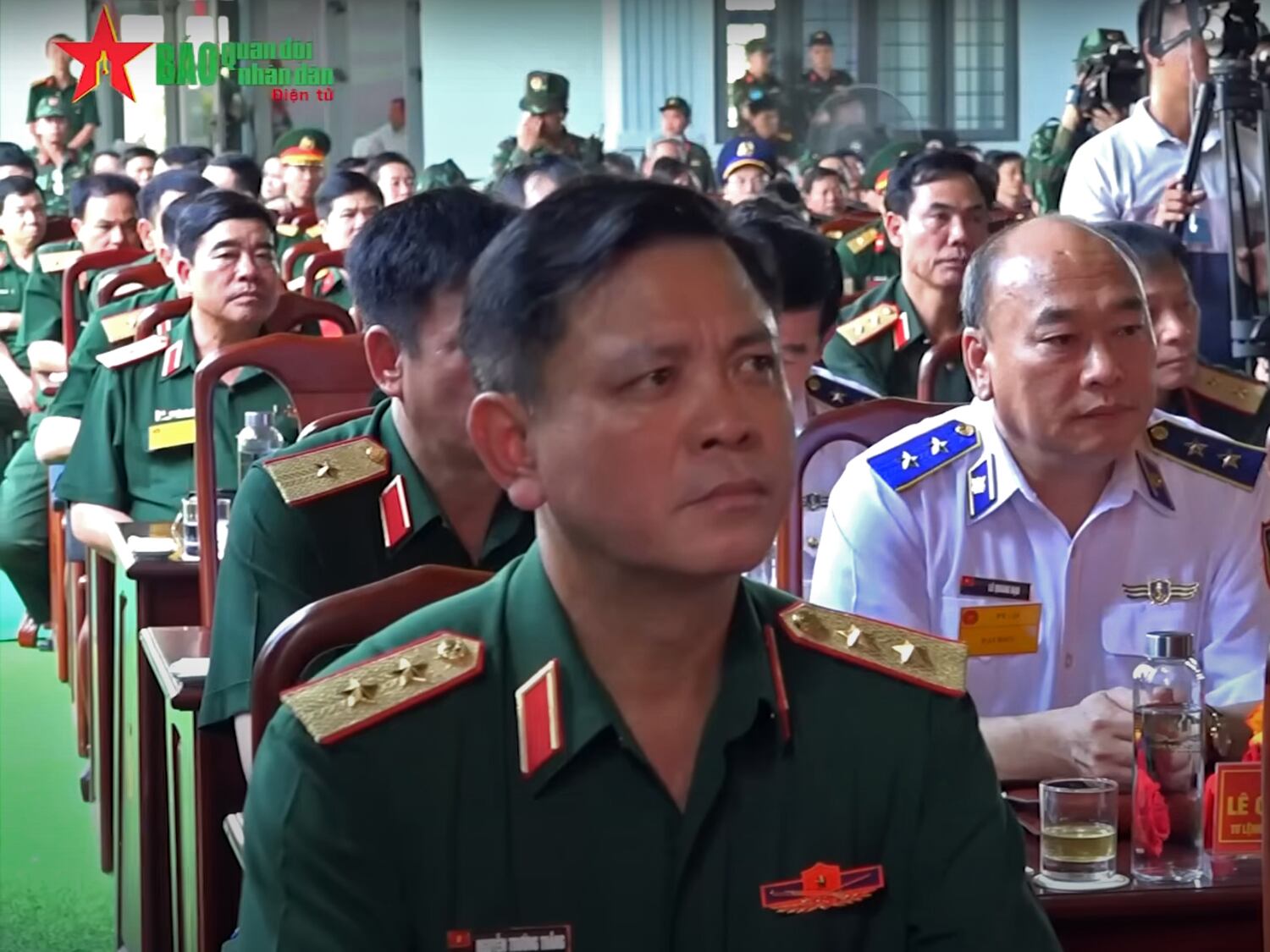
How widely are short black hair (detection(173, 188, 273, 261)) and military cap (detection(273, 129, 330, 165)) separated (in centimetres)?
617

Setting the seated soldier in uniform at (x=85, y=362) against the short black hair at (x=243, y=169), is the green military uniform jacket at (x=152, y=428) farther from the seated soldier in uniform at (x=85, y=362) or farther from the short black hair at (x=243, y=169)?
the short black hair at (x=243, y=169)

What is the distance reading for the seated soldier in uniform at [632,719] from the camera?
1.20 m

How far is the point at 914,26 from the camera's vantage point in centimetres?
1662

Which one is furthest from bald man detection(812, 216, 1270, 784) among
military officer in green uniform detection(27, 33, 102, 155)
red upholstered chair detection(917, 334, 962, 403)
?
military officer in green uniform detection(27, 33, 102, 155)

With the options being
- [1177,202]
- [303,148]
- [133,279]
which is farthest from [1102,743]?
[303,148]

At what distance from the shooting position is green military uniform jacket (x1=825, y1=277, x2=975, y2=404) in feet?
13.2

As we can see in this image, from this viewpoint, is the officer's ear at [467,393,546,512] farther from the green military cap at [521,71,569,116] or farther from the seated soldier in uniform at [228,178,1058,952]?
the green military cap at [521,71,569,116]

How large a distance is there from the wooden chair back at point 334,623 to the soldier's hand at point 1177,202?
9.76 ft

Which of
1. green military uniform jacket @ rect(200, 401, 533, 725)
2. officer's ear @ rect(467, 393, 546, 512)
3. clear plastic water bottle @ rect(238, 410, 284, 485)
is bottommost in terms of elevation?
clear plastic water bottle @ rect(238, 410, 284, 485)

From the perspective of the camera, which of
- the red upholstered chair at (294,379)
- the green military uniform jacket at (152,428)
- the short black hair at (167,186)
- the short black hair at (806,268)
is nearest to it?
the red upholstered chair at (294,379)

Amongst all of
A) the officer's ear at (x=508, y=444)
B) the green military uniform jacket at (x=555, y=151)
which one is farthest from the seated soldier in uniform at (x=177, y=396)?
the green military uniform jacket at (x=555, y=151)

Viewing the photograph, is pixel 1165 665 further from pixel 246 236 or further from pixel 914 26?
pixel 914 26

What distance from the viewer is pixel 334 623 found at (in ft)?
5.11

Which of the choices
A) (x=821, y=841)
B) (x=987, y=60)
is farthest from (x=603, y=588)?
(x=987, y=60)
